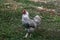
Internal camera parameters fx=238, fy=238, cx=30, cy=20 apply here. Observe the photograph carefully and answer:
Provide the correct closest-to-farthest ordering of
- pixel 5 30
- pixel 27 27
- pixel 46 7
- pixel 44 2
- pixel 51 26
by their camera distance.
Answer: pixel 27 27, pixel 5 30, pixel 51 26, pixel 46 7, pixel 44 2

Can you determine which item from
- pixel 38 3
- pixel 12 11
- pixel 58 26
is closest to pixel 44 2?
pixel 38 3

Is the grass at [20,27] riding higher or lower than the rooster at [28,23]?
lower

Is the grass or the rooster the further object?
the grass

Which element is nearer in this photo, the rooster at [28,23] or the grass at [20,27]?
the rooster at [28,23]

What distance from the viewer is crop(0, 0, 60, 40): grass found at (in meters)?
8.11

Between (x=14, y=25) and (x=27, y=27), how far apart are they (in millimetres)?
1427

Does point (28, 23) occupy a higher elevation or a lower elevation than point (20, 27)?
higher

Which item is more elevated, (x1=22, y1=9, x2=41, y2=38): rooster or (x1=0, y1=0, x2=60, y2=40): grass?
(x1=22, y1=9, x2=41, y2=38): rooster

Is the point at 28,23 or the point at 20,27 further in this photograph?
the point at 20,27

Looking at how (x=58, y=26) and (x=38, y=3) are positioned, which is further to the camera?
(x=38, y=3)

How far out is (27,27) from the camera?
775 cm

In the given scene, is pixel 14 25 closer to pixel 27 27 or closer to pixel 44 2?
pixel 27 27

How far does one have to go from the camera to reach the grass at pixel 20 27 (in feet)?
26.6

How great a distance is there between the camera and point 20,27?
8.91 metres
